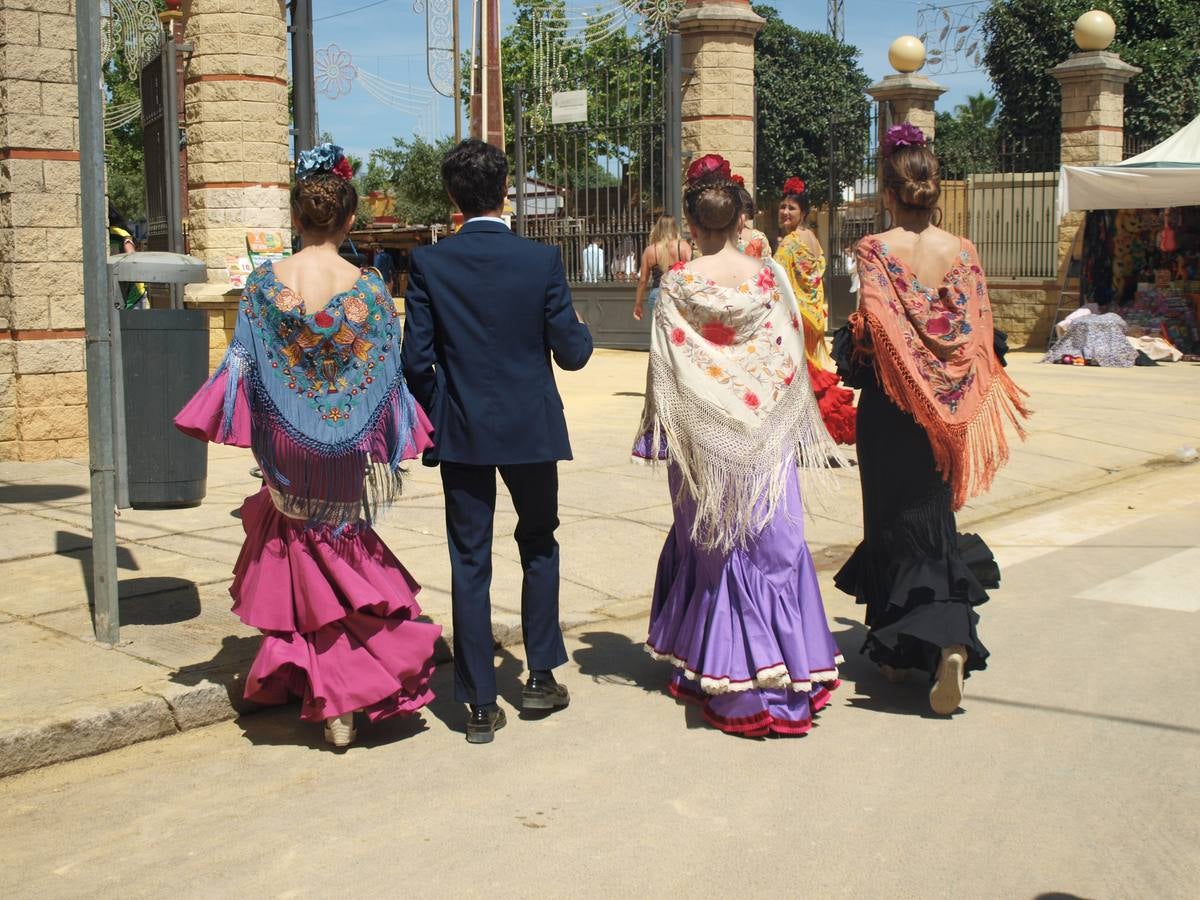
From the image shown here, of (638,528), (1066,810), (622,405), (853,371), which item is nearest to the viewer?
(1066,810)

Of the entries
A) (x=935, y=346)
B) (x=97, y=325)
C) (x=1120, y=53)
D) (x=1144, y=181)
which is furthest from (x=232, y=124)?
(x=1120, y=53)

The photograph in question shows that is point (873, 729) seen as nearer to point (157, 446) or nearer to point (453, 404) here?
point (453, 404)

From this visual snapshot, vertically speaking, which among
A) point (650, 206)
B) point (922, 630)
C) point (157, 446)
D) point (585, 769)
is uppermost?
point (650, 206)

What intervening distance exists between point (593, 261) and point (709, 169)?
1420 cm

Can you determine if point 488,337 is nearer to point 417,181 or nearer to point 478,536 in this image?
point 478,536

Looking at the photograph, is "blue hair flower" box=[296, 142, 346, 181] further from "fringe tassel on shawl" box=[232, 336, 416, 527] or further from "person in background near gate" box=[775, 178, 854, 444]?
"person in background near gate" box=[775, 178, 854, 444]

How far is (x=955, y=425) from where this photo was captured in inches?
196

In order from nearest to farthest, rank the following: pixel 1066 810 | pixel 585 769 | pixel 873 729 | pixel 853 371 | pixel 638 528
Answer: pixel 1066 810
pixel 585 769
pixel 873 729
pixel 853 371
pixel 638 528

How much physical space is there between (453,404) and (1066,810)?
227 centimetres

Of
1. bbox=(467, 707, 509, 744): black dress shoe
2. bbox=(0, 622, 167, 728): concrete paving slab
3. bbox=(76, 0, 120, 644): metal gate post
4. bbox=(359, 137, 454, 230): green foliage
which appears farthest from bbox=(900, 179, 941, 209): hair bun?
bbox=(359, 137, 454, 230): green foliage

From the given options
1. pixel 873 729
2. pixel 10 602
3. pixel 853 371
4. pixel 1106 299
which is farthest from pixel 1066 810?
pixel 1106 299

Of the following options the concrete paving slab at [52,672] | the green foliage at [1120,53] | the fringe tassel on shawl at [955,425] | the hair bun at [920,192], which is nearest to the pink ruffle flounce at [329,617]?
the concrete paving slab at [52,672]

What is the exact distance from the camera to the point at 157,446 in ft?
19.0

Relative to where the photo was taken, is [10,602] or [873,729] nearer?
[873,729]
